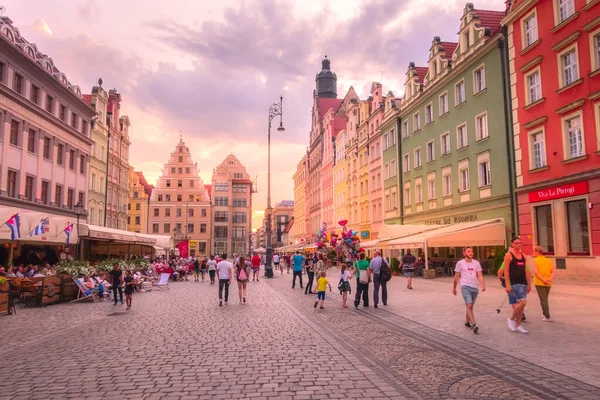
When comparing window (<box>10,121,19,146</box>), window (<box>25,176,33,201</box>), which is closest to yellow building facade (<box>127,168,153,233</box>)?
window (<box>25,176,33,201</box>)

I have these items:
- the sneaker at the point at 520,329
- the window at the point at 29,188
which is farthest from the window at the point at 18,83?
the sneaker at the point at 520,329

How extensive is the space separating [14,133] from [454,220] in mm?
28751

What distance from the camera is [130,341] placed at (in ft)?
30.3

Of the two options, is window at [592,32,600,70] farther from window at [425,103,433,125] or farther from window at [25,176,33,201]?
window at [25,176,33,201]

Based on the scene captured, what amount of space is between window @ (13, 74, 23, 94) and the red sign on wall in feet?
100

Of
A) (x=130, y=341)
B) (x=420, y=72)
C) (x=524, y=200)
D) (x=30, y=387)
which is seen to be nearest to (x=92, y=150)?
(x=420, y=72)

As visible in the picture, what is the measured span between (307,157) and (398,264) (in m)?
53.1

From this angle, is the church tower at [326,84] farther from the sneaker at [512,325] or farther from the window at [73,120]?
the sneaker at [512,325]

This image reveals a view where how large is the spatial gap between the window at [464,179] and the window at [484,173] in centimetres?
157

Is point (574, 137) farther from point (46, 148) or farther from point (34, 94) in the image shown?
point (46, 148)

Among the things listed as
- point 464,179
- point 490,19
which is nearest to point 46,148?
point 464,179

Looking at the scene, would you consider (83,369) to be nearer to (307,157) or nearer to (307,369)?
(307,369)

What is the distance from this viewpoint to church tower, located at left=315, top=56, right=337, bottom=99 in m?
86.0

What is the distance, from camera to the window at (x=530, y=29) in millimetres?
23678
